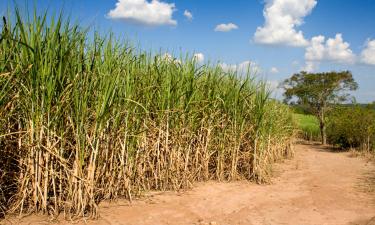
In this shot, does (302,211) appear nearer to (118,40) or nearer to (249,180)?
(249,180)

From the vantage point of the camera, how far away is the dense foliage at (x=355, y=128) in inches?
567

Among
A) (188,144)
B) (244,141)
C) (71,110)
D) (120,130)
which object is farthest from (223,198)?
(71,110)

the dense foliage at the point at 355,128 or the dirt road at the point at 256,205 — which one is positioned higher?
the dense foliage at the point at 355,128

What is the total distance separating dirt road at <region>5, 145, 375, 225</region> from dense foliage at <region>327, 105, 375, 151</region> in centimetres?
779

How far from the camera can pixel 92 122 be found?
4.29m

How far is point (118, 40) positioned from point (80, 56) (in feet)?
2.85

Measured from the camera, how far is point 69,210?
4012mm

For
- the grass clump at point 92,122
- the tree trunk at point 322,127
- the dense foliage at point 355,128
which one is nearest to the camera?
the grass clump at point 92,122

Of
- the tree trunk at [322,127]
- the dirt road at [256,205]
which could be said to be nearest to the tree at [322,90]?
the tree trunk at [322,127]

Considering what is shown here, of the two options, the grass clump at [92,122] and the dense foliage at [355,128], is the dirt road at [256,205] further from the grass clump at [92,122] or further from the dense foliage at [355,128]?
the dense foliage at [355,128]

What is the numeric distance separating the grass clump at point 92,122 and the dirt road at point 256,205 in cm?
29

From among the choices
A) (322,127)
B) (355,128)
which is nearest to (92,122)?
(355,128)

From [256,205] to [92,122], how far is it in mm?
2688

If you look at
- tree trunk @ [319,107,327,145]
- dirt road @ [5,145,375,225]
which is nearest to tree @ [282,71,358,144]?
tree trunk @ [319,107,327,145]
